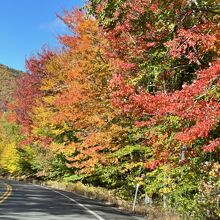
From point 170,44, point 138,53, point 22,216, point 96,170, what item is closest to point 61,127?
point 96,170

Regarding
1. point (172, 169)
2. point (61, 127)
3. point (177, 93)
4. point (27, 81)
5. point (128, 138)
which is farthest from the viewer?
point (27, 81)

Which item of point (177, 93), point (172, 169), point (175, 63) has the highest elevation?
point (175, 63)

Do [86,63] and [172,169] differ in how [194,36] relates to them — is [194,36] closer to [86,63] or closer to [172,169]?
[172,169]

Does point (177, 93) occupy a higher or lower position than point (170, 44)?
lower

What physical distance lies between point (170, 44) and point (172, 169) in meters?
5.30

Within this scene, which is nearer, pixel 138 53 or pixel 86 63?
pixel 138 53

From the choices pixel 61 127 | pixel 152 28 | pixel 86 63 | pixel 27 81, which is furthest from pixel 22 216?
pixel 27 81

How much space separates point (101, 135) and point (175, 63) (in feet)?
26.7

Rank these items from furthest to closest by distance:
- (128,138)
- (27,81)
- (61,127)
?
(27,81)
(61,127)
(128,138)

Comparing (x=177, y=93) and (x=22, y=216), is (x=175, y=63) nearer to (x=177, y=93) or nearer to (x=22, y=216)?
(x=177, y=93)

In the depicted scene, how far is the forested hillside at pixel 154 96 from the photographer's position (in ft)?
36.2

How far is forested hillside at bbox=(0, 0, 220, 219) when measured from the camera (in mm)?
11031

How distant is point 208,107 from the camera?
10.2m

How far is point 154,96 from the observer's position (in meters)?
12.7
